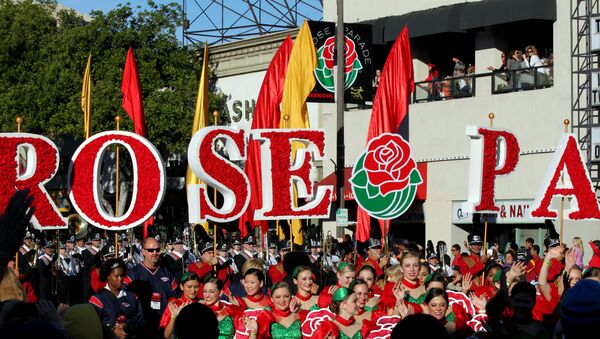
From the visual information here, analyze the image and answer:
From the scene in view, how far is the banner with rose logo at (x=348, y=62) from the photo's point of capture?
1016 inches

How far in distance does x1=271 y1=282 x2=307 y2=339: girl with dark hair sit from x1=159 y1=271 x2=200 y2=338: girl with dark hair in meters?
0.70

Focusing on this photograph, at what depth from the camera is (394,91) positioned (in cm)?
2208

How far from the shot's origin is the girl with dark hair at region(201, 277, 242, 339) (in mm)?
10379

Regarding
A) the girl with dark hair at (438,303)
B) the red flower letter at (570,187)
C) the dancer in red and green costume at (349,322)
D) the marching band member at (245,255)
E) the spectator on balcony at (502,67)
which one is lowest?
the marching band member at (245,255)

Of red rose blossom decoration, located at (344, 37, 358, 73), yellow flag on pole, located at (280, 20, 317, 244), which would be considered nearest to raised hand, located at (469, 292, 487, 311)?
yellow flag on pole, located at (280, 20, 317, 244)

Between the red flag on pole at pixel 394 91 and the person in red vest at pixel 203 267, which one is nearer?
the person in red vest at pixel 203 267

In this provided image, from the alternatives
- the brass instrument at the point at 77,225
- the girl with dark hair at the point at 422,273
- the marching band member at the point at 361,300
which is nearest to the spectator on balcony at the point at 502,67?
the brass instrument at the point at 77,225

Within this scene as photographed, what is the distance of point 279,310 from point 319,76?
50.9 feet

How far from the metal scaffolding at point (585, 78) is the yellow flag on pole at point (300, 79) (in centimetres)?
660

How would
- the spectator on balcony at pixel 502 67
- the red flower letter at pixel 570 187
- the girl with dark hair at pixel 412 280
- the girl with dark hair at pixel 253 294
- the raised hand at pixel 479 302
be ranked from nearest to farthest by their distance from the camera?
the raised hand at pixel 479 302 → the girl with dark hair at pixel 253 294 → the girl with dark hair at pixel 412 280 → the red flower letter at pixel 570 187 → the spectator on balcony at pixel 502 67

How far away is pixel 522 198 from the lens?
27.8 metres

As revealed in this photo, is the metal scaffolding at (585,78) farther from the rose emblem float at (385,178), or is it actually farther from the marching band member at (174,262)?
the marching band member at (174,262)

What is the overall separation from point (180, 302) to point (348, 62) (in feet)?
53.1

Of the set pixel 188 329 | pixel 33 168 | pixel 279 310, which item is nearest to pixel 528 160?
pixel 33 168
